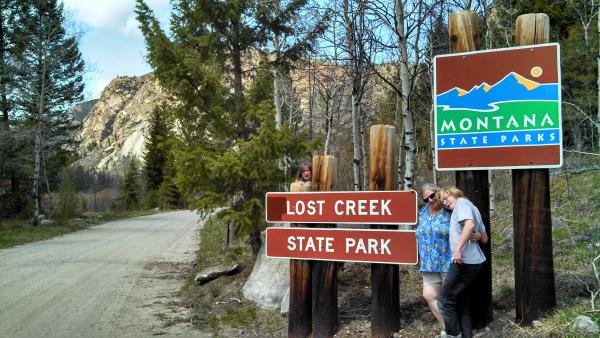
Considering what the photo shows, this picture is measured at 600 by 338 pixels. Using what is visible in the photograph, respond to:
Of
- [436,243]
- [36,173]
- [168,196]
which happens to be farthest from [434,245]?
[168,196]

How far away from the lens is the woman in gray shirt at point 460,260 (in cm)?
500

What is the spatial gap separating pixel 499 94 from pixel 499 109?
16 cm

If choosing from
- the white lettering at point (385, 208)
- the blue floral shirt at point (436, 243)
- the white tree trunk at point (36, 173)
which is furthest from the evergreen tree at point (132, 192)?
the blue floral shirt at point (436, 243)

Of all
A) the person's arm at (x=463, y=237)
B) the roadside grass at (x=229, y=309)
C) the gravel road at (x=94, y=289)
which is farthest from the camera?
the gravel road at (x=94, y=289)

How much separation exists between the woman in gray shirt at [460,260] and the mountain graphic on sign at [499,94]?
3.60ft

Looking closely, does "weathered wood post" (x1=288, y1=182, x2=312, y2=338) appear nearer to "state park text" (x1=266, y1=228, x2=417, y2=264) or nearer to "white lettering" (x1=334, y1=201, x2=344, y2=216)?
"state park text" (x1=266, y1=228, x2=417, y2=264)

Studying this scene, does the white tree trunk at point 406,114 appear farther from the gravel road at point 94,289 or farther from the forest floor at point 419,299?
the gravel road at point 94,289

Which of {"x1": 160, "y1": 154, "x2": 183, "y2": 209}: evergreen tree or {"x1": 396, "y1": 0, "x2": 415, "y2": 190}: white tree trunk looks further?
{"x1": 160, "y1": 154, "x2": 183, "y2": 209}: evergreen tree

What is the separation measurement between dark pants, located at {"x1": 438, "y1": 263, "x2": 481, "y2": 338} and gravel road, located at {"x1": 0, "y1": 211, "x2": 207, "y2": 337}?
3.49 meters

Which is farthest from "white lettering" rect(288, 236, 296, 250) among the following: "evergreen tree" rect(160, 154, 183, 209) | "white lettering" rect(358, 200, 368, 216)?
"evergreen tree" rect(160, 154, 183, 209)

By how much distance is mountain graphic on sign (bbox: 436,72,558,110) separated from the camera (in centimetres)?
539

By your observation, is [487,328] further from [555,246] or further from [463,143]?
[555,246]

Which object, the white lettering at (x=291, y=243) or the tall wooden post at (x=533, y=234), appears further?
the white lettering at (x=291, y=243)

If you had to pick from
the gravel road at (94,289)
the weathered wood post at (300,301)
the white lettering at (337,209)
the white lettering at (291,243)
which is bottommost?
the gravel road at (94,289)
